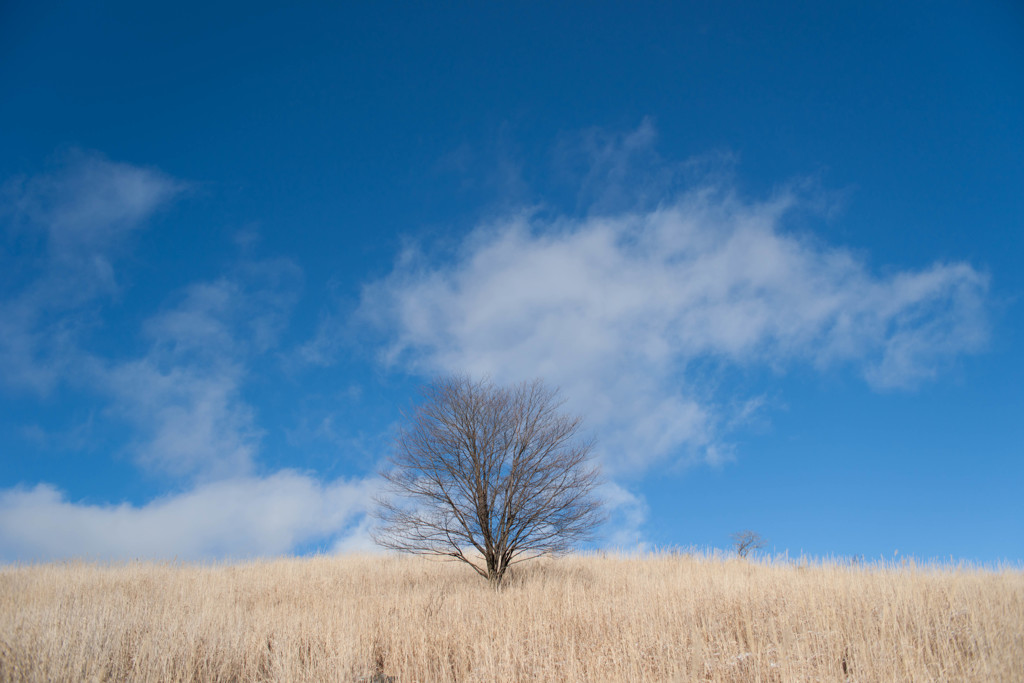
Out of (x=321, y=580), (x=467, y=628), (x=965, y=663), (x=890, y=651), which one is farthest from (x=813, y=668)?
(x=321, y=580)

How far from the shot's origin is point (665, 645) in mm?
9789

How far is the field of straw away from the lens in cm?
862

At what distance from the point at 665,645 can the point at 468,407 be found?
1000 centimetres

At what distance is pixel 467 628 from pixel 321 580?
9.00 meters

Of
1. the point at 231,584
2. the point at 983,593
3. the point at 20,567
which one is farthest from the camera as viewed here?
the point at 20,567

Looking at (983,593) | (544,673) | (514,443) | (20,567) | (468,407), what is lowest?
(544,673)

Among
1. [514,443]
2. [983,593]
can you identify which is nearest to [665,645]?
[983,593]

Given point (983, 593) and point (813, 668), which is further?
point (983, 593)

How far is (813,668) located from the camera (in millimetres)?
8516

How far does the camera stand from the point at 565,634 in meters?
Answer: 10.4

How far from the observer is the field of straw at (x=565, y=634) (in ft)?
28.3

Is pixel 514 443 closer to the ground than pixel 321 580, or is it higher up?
higher up

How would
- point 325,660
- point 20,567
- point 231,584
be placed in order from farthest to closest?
1. point 20,567
2. point 231,584
3. point 325,660

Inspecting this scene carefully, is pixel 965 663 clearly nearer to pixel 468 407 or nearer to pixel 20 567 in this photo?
pixel 468 407
